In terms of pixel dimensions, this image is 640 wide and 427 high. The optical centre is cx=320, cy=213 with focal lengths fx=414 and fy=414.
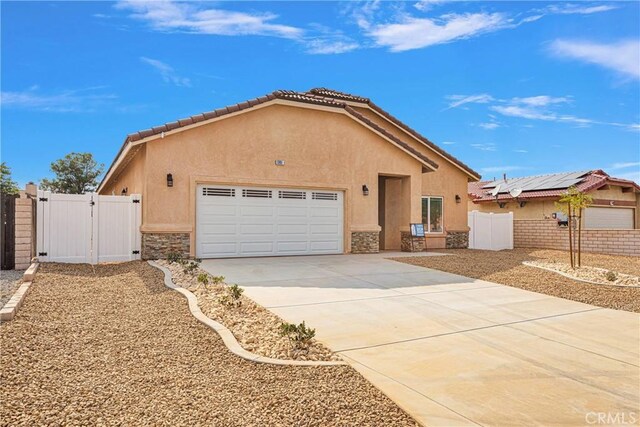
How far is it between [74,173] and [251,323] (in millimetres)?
39340

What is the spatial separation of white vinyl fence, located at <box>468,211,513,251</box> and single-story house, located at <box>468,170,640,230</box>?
11.4ft

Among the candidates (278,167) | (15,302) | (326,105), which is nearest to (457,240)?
(326,105)

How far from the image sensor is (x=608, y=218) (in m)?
24.7

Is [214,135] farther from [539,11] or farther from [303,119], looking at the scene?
[539,11]

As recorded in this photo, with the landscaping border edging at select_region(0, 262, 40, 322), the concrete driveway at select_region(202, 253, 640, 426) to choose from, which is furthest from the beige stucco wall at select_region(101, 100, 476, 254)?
the concrete driveway at select_region(202, 253, 640, 426)

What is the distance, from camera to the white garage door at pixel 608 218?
23.5 metres

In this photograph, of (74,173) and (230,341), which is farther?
(74,173)

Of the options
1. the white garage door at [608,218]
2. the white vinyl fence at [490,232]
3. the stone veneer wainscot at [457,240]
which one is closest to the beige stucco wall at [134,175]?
the stone veneer wainscot at [457,240]

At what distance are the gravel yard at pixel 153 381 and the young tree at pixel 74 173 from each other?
36839 mm

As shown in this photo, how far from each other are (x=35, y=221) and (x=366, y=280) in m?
9.26

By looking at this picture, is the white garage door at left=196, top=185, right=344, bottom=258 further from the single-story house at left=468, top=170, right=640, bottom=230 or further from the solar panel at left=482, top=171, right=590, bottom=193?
the solar panel at left=482, top=171, right=590, bottom=193

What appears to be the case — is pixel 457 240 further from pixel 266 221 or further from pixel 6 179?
pixel 6 179

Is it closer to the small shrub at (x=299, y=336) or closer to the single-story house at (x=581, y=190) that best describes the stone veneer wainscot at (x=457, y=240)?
the single-story house at (x=581, y=190)

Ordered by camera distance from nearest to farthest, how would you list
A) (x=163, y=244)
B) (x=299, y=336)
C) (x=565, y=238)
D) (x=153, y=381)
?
(x=153, y=381) < (x=299, y=336) < (x=163, y=244) < (x=565, y=238)
